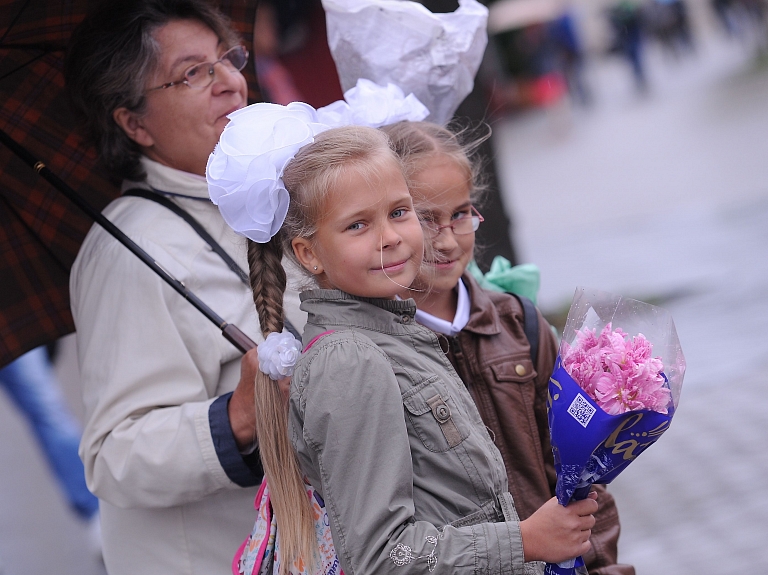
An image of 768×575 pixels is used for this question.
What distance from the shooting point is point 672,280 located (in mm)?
7590

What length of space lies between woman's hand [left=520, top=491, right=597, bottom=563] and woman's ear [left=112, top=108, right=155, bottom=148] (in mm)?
1448

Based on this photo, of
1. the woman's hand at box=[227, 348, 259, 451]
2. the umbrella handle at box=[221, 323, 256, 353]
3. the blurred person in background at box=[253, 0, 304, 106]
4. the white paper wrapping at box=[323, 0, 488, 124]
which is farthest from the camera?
the blurred person in background at box=[253, 0, 304, 106]

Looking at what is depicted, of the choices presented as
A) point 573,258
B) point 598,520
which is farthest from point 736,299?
point 598,520

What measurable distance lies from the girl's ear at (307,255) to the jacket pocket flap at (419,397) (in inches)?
11.8

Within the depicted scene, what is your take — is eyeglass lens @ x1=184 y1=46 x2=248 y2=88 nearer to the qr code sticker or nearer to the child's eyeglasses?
the child's eyeglasses

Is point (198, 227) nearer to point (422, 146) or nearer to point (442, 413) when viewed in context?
point (422, 146)

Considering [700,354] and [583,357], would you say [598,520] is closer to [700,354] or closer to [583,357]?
[583,357]

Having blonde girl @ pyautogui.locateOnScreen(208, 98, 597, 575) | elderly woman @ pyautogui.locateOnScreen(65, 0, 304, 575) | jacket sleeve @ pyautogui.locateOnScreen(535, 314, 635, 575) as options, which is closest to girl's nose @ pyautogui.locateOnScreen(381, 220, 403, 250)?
blonde girl @ pyautogui.locateOnScreen(208, 98, 597, 575)

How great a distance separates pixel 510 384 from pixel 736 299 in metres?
5.25

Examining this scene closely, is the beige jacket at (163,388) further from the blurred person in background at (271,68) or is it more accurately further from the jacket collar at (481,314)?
the blurred person in background at (271,68)

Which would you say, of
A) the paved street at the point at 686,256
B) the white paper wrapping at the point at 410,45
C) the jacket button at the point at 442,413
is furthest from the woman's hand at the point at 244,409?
the paved street at the point at 686,256

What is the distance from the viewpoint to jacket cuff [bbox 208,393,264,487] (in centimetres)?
210

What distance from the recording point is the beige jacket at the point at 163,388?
6.99 feet

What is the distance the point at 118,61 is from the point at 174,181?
1.12 ft
